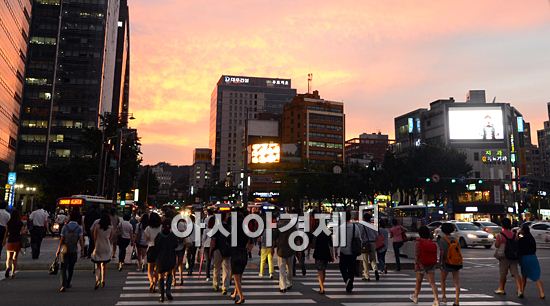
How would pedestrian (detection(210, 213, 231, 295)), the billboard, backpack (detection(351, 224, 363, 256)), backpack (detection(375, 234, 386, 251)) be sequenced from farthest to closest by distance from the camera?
the billboard → backpack (detection(375, 234, 386, 251)) → backpack (detection(351, 224, 363, 256)) → pedestrian (detection(210, 213, 231, 295))

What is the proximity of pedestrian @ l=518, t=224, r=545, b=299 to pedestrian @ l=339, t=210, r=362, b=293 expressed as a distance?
13.3 ft

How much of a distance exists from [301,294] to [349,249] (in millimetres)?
1690

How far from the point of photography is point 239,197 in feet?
464

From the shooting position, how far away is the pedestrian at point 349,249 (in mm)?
11555

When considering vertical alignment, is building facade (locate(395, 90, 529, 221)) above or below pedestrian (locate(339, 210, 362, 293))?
above

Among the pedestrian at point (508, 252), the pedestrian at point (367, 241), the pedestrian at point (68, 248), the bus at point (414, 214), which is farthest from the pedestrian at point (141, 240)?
the bus at point (414, 214)

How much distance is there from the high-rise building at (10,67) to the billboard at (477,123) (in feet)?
221

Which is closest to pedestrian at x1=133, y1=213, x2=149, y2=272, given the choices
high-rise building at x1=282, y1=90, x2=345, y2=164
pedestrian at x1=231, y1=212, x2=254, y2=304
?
pedestrian at x1=231, y1=212, x2=254, y2=304

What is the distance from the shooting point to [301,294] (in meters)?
11.7

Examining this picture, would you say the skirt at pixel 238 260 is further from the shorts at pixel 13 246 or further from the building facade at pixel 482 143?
the building facade at pixel 482 143

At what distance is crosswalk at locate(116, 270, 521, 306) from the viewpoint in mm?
10578

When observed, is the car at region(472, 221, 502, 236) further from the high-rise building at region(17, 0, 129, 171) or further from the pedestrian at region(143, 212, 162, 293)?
the high-rise building at region(17, 0, 129, 171)

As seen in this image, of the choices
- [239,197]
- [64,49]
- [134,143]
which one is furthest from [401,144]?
[64,49]

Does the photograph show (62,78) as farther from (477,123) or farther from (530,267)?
(530,267)
